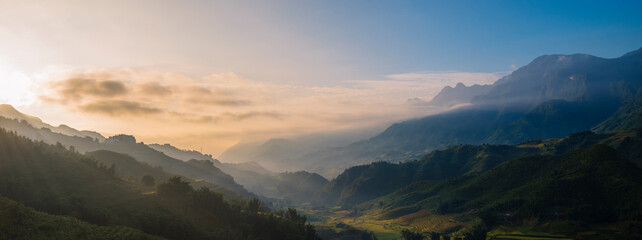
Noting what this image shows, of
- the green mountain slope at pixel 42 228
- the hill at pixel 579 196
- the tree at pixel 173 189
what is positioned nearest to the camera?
the green mountain slope at pixel 42 228

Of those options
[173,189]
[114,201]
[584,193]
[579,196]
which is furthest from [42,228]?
[584,193]

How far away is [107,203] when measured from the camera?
8931 centimetres

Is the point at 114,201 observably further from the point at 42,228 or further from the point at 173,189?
the point at 42,228

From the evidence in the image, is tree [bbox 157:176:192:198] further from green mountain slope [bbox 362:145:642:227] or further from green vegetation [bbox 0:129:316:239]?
green mountain slope [bbox 362:145:642:227]

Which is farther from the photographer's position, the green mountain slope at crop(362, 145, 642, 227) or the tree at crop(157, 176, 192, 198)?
the green mountain slope at crop(362, 145, 642, 227)

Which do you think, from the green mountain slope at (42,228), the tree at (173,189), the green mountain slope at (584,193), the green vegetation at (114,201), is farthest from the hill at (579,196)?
the green mountain slope at (42,228)

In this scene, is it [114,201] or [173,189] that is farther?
[173,189]

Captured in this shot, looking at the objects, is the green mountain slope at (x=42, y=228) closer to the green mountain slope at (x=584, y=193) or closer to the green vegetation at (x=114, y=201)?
the green vegetation at (x=114, y=201)

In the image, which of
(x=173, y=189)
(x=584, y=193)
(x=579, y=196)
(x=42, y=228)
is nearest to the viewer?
(x=42, y=228)

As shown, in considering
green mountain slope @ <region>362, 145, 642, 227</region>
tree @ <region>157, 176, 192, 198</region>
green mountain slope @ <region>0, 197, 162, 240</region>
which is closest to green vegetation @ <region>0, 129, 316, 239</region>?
tree @ <region>157, 176, 192, 198</region>

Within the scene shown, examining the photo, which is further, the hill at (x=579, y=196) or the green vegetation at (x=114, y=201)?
the hill at (x=579, y=196)

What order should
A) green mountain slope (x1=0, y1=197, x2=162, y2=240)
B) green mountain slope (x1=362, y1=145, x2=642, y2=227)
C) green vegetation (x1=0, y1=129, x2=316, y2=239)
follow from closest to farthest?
green mountain slope (x1=0, y1=197, x2=162, y2=240) → green vegetation (x1=0, y1=129, x2=316, y2=239) → green mountain slope (x1=362, y1=145, x2=642, y2=227)

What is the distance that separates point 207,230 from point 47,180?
45564mm

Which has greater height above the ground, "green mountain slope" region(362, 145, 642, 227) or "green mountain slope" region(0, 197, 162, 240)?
"green mountain slope" region(0, 197, 162, 240)
